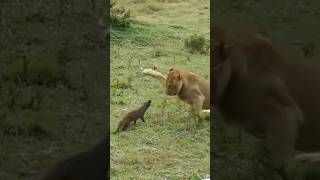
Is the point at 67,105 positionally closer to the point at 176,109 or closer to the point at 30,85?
the point at 30,85

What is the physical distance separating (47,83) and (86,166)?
1.51 metres

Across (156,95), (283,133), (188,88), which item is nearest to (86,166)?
(283,133)

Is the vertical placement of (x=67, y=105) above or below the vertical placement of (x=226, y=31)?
below

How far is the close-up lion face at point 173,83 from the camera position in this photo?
11.5ft

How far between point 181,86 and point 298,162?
1704mm

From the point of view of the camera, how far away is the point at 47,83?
300 centimetres

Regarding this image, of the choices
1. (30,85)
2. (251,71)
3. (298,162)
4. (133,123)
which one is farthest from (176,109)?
(251,71)

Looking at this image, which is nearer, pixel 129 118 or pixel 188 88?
pixel 129 118

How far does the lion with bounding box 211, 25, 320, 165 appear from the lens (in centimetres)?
153

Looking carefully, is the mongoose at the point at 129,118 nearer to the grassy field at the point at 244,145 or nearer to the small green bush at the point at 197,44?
the grassy field at the point at 244,145

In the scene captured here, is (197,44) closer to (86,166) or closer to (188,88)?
(188,88)

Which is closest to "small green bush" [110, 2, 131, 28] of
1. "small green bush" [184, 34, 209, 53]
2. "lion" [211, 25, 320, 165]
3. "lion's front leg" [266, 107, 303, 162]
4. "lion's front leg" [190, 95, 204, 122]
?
"small green bush" [184, 34, 209, 53]

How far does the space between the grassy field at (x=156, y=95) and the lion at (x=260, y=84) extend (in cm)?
97

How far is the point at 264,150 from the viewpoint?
5.92 feet
